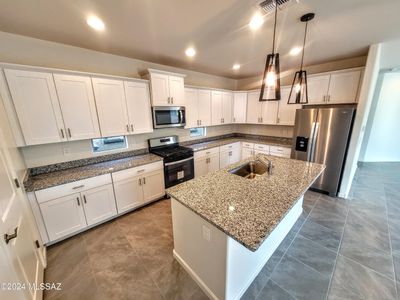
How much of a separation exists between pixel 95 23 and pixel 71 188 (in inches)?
81.2

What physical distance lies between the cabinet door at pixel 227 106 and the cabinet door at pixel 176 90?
5.04 feet

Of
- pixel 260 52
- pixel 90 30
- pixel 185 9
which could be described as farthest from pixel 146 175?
pixel 260 52

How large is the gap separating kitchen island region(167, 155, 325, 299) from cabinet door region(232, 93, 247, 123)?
303 cm

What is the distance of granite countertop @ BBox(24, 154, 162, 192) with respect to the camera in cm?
201

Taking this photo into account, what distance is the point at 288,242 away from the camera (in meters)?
2.17

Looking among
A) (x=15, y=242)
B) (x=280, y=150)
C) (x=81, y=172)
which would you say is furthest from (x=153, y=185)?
(x=280, y=150)

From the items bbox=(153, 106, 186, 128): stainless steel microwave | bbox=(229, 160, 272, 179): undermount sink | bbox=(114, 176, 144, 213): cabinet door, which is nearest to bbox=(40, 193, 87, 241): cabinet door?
bbox=(114, 176, 144, 213): cabinet door

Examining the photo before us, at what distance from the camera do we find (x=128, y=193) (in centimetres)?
271

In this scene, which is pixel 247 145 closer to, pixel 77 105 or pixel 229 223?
pixel 229 223

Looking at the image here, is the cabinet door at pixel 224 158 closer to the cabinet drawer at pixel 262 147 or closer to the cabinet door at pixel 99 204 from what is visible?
the cabinet drawer at pixel 262 147

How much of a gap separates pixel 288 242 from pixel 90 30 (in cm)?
375

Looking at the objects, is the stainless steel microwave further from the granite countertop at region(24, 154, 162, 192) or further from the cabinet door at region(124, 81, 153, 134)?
the granite countertop at region(24, 154, 162, 192)

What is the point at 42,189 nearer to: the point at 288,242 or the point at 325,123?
the point at 288,242

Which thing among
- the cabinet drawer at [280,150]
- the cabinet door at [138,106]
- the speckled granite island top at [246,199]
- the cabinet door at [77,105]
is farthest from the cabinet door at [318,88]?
the cabinet door at [77,105]
